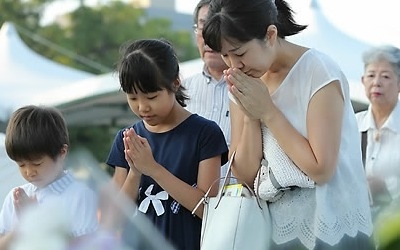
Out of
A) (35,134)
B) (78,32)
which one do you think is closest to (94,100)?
(35,134)

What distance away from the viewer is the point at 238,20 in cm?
262

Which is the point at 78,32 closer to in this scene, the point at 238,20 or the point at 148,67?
the point at 148,67

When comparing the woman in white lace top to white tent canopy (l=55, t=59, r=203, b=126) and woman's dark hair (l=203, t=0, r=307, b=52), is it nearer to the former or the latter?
woman's dark hair (l=203, t=0, r=307, b=52)

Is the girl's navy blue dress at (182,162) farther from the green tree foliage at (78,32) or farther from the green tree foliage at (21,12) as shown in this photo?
the green tree foliage at (21,12)

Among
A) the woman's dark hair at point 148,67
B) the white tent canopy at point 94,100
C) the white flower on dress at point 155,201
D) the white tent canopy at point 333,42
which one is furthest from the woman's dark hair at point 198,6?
the white tent canopy at point 333,42

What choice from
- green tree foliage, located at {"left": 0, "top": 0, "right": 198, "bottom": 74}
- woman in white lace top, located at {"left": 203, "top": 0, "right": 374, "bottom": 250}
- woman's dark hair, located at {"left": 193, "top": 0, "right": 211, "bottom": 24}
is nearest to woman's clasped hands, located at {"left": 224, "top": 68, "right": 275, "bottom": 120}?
woman in white lace top, located at {"left": 203, "top": 0, "right": 374, "bottom": 250}

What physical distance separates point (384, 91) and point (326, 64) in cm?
219

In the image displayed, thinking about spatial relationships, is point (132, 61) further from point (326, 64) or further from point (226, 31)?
point (326, 64)

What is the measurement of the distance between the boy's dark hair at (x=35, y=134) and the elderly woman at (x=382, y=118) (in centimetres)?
190

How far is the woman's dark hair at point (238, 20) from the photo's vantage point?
2.61 m

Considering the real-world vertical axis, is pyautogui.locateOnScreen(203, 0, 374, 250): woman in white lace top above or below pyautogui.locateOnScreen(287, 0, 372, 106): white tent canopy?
above

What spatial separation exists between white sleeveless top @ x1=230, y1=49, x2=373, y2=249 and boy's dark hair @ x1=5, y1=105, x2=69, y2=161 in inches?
28.1

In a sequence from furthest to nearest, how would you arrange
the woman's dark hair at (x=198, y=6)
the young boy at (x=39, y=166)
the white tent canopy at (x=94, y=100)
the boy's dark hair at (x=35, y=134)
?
1. the white tent canopy at (x=94, y=100)
2. the woman's dark hair at (x=198, y=6)
3. the boy's dark hair at (x=35, y=134)
4. the young boy at (x=39, y=166)

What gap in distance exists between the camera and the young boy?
2832 mm
